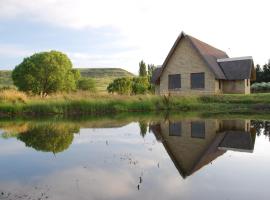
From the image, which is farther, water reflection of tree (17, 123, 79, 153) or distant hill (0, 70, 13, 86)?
distant hill (0, 70, 13, 86)

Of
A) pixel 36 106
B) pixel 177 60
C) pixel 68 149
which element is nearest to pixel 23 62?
pixel 177 60

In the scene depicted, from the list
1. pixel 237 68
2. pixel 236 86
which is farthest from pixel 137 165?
pixel 236 86

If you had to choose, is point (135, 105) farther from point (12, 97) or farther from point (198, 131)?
point (198, 131)

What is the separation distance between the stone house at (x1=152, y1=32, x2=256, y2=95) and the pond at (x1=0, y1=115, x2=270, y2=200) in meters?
18.2

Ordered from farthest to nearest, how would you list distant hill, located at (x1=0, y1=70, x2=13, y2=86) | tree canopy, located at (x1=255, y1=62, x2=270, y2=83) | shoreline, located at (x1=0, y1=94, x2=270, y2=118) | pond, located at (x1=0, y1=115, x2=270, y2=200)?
1. distant hill, located at (x1=0, y1=70, x2=13, y2=86)
2. tree canopy, located at (x1=255, y1=62, x2=270, y2=83)
3. shoreline, located at (x1=0, y1=94, x2=270, y2=118)
4. pond, located at (x1=0, y1=115, x2=270, y2=200)

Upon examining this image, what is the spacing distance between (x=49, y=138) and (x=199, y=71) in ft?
72.3

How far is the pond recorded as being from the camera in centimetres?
529

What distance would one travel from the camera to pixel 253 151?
861cm

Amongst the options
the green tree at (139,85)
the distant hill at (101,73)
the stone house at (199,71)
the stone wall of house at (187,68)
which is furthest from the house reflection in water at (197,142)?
the distant hill at (101,73)

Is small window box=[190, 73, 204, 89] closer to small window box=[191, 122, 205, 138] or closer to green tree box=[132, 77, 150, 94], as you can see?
green tree box=[132, 77, 150, 94]

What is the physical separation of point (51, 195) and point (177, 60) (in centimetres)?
2777

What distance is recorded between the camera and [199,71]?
101ft

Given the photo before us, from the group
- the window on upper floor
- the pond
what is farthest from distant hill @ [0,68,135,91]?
the pond

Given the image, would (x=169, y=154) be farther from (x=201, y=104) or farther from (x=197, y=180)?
(x=201, y=104)
